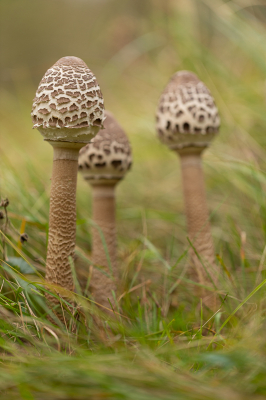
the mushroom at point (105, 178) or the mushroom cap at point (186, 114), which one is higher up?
the mushroom cap at point (186, 114)

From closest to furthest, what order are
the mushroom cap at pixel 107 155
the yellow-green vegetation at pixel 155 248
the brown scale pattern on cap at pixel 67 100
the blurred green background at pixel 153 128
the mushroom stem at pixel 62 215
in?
the yellow-green vegetation at pixel 155 248 → the brown scale pattern on cap at pixel 67 100 → the mushroom stem at pixel 62 215 → the mushroom cap at pixel 107 155 → the blurred green background at pixel 153 128

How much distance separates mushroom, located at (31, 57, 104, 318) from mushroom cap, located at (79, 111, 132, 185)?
0.46m

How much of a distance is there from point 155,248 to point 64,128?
4.53 ft

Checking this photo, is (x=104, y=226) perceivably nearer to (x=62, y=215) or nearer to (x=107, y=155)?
(x=107, y=155)

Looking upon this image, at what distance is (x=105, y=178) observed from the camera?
7.87 ft

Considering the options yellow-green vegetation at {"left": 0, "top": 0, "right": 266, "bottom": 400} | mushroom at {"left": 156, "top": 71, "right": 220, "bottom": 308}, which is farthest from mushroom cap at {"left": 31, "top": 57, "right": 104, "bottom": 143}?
mushroom at {"left": 156, "top": 71, "right": 220, "bottom": 308}

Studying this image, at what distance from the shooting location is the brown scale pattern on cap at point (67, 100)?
164 centimetres

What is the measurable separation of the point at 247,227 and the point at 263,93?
152cm

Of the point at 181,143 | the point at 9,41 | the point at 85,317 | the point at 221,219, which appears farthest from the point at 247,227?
the point at 9,41

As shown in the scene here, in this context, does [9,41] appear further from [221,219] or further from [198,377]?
[198,377]

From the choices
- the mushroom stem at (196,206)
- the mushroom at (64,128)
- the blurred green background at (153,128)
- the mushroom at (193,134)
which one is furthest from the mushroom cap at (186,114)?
the mushroom at (64,128)

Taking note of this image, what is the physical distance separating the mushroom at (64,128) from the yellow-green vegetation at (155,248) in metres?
0.20

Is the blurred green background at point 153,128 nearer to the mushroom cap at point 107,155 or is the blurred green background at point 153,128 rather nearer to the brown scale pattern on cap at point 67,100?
the mushroom cap at point 107,155

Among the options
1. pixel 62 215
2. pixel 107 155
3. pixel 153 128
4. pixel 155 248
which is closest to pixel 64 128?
pixel 62 215
